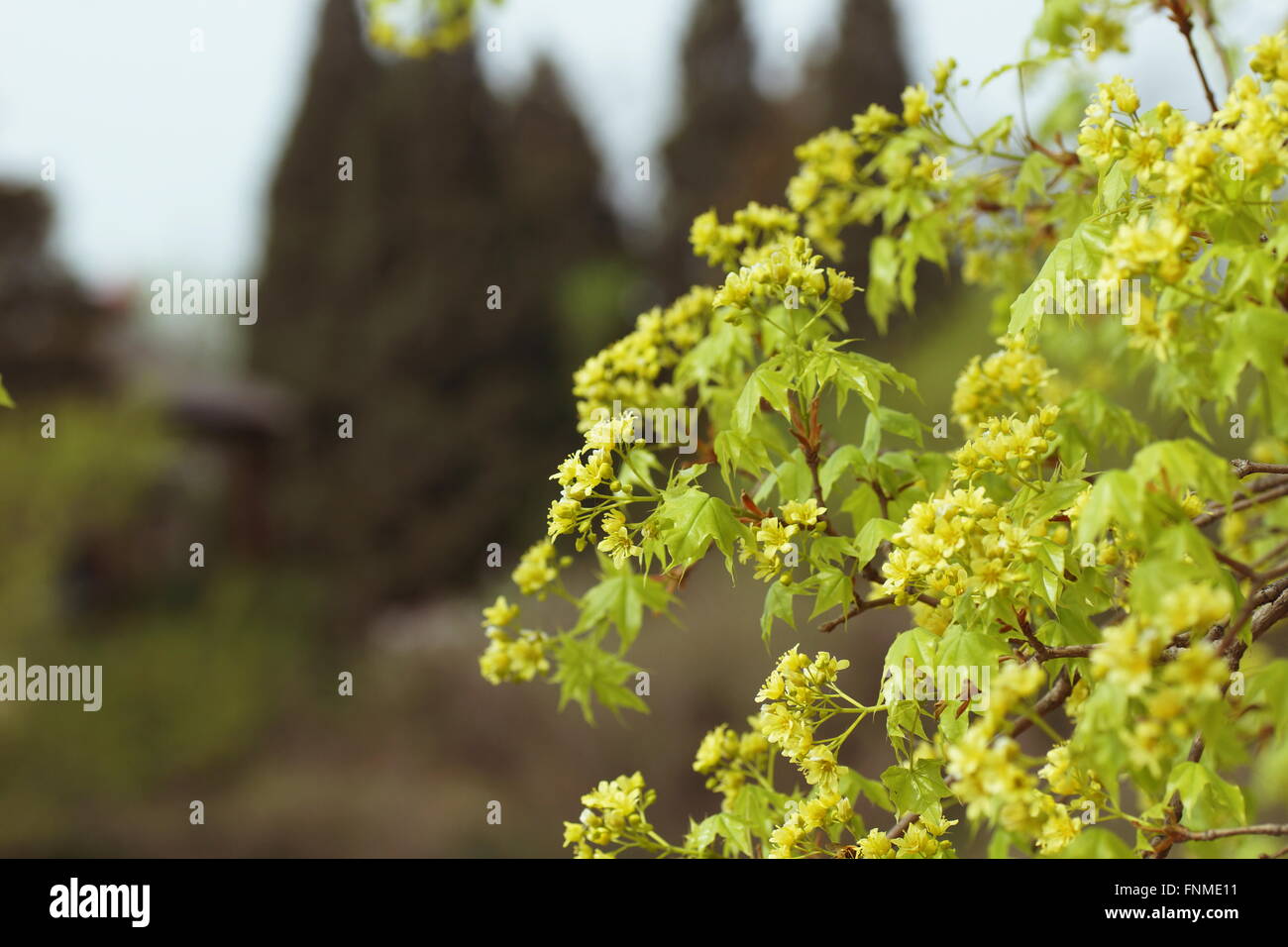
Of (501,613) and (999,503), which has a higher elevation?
(999,503)

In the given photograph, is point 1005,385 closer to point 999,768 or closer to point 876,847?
point 876,847

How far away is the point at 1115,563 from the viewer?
5.67ft

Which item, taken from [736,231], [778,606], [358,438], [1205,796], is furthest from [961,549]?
[358,438]

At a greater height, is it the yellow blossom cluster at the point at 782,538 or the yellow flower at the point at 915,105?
the yellow flower at the point at 915,105

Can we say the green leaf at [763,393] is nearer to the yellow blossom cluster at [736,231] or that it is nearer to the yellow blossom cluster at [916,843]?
the yellow blossom cluster at [736,231]

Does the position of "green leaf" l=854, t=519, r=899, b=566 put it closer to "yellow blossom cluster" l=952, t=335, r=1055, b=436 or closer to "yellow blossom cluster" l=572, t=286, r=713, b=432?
"yellow blossom cluster" l=952, t=335, r=1055, b=436

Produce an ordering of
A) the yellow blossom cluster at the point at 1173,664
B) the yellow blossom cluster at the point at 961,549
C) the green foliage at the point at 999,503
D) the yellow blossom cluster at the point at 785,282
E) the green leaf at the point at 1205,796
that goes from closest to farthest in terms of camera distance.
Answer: the yellow blossom cluster at the point at 1173,664
the green foliage at the point at 999,503
the yellow blossom cluster at the point at 961,549
the green leaf at the point at 1205,796
the yellow blossom cluster at the point at 785,282

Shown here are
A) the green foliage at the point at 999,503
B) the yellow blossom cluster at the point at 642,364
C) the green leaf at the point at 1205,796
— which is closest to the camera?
the green foliage at the point at 999,503

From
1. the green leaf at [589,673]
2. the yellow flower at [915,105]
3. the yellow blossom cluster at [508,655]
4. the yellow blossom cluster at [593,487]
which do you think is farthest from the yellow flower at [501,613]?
the yellow flower at [915,105]

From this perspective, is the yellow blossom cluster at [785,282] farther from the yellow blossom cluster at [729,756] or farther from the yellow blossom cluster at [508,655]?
the yellow blossom cluster at [729,756]

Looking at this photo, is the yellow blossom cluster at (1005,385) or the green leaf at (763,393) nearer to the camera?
the green leaf at (763,393)

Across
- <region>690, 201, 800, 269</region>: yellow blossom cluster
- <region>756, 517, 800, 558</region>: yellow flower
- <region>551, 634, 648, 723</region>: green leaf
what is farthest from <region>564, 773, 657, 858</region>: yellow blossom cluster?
<region>690, 201, 800, 269</region>: yellow blossom cluster

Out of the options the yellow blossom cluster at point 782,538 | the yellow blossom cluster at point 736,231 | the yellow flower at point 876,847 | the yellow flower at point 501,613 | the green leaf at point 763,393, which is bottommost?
the yellow flower at point 876,847

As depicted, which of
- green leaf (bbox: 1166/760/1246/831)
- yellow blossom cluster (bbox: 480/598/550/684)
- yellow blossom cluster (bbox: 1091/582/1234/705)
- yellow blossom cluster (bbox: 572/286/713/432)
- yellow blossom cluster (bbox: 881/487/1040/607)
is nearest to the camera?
yellow blossom cluster (bbox: 1091/582/1234/705)
